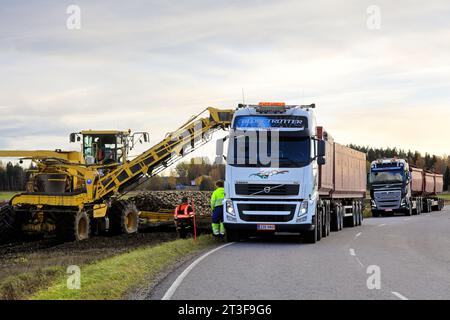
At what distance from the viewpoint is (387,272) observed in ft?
45.5

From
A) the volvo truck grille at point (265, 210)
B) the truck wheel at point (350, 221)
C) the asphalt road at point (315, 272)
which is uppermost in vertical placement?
the volvo truck grille at point (265, 210)

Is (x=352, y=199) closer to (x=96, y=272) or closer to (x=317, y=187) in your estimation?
(x=317, y=187)

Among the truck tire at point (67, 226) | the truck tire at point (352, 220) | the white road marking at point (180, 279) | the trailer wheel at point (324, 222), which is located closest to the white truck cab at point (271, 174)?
the white road marking at point (180, 279)

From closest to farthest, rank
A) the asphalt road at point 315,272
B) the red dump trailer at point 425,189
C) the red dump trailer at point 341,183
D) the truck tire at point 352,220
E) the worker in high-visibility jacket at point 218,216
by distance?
the asphalt road at point 315,272
the worker in high-visibility jacket at point 218,216
the red dump trailer at point 341,183
the truck tire at point 352,220
the red dump trailer at point 425,189

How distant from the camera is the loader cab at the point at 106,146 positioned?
26484 mm

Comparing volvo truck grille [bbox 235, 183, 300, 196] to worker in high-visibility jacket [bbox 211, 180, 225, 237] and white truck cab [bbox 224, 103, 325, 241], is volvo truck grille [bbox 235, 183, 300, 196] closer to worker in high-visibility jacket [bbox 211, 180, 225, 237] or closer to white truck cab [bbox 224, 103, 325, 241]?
white truck cab [bbox 224, 103, 325, 241]

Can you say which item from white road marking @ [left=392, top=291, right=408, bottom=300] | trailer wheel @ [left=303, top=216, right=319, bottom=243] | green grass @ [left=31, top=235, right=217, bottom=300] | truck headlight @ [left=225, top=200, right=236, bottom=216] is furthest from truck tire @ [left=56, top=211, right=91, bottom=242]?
white road marking @ [left=392, top=291, right=408, bottom=300]

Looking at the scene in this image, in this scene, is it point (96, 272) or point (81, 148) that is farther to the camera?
point (81, 148)

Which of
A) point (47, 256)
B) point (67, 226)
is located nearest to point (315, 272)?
point (47, 256)

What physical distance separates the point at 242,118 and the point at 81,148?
8283mm

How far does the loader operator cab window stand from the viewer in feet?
87.2

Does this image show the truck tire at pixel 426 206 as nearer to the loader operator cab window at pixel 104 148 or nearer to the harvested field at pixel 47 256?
the harvested field at pixel 47 256
